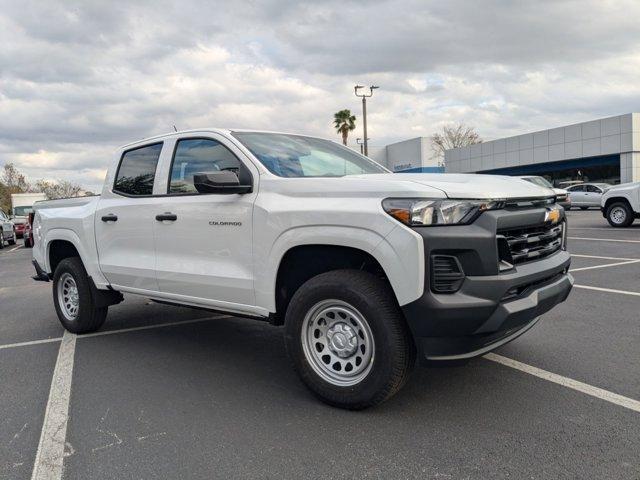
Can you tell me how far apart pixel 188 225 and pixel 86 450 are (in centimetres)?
183

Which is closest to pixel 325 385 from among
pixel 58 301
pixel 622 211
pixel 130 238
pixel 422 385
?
pixel 422 385

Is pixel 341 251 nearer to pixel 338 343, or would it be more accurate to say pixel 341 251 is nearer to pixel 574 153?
pixel 338 343

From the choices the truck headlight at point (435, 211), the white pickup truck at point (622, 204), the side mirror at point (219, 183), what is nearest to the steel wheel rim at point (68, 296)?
the side mirror at point (219, 183)

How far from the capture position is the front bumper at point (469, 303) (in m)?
3.07

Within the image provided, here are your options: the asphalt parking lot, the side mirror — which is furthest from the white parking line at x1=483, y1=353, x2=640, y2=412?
the side mirror

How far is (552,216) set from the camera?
3803 mm

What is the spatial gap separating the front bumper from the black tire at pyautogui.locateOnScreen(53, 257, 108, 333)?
3851mm

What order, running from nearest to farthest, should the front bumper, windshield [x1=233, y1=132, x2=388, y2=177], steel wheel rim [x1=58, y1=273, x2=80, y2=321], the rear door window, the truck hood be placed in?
the front bumper → the truck hood → windshield [x1=233, y1=132, x2=388, y2=177] → the rear door window → steel wheel rim [x1=58, y1=273, x2=80, y2=321]

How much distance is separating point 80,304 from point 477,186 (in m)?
4.30

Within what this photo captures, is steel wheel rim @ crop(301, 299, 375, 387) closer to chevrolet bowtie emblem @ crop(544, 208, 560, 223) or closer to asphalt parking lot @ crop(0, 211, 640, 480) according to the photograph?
asphalt parking lot @ crop(0, 211, 640, 480)

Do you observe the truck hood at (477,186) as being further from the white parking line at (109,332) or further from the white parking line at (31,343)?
the white parking line at (31,343)

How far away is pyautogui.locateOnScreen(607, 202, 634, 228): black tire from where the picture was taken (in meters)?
15.8

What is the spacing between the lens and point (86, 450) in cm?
317

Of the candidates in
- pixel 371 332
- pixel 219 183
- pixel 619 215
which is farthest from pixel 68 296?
pixel 619 215
